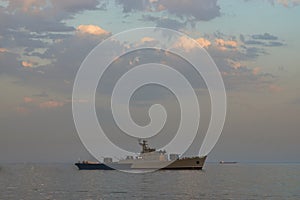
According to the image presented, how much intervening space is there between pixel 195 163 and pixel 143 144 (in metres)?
22.3

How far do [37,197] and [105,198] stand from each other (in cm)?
1225

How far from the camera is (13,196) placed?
8675 centimetres

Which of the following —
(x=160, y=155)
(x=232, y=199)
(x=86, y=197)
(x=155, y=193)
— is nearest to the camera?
(x=232, y=199)

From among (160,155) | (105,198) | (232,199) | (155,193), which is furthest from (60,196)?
(160,155)

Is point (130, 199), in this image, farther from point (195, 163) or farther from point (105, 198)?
point (195, 163)

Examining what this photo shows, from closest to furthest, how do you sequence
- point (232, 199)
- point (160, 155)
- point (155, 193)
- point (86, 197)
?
point (232, 199), point (86, 197), point (155, 193), point (160, 155)

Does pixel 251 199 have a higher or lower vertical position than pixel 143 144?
lower

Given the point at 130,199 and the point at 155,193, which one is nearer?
the point at 130,199

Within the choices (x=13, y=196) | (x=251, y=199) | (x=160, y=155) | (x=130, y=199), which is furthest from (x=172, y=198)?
(x=160, y=155)

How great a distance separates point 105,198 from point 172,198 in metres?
11.1

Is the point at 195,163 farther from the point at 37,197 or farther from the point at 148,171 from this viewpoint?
the point at 37,197

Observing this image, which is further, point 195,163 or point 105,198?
point 195,163

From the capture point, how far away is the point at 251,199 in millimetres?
79750

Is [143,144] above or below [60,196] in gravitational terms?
above
